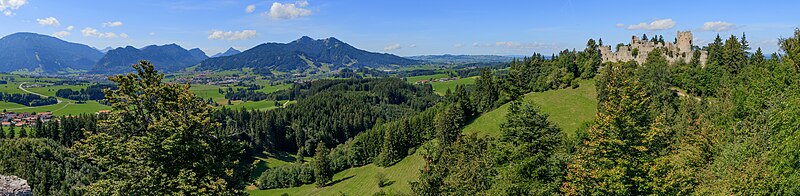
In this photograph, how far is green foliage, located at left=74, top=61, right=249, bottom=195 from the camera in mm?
13508

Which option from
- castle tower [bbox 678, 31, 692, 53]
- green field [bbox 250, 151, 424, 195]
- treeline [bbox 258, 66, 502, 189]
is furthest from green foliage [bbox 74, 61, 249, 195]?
castle tower [bbox 678, 31, 692, 53]

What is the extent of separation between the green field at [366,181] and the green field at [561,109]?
43.4 ft

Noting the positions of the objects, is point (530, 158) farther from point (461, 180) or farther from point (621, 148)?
point (461, 180)

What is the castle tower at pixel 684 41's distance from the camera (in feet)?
242

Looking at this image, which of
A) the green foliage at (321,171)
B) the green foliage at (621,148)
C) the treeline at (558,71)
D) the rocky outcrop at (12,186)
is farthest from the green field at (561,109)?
the rocky outcrop at (12,186)

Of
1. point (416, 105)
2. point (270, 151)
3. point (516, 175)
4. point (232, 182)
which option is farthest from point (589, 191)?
point (416, 105)

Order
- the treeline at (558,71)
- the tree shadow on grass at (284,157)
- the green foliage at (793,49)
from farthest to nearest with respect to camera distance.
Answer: the tree shadow on grass at (284,157)
the treeline at (558,71)
the green foliage at (793,49)

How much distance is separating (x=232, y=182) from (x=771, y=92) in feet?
136

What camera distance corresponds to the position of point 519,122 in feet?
78.4

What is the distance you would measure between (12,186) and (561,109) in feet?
236

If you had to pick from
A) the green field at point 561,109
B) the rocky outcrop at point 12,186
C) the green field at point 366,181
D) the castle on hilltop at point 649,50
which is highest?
Result: the castle on hilltop at point 649,50

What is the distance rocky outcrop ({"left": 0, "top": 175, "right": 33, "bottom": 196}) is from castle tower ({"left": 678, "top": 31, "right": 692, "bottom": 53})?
8795 cm

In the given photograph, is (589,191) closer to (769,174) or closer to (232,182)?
(769,174)

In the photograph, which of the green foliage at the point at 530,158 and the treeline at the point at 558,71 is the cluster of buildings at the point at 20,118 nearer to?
the treeline at the point at 558,71
